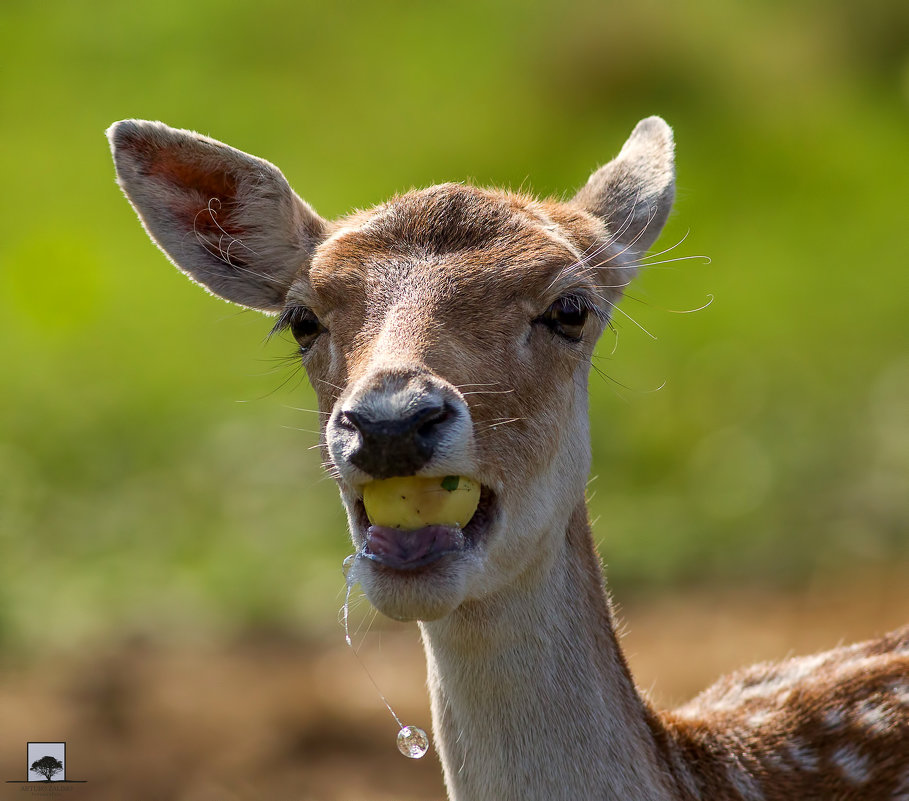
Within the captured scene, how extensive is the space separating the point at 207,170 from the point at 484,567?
206cm

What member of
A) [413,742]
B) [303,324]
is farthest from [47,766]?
[303,324]

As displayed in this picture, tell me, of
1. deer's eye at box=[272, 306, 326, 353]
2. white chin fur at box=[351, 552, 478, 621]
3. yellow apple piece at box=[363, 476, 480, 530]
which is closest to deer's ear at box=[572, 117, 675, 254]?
deer's eye at box=[272, 306, 326, 353]

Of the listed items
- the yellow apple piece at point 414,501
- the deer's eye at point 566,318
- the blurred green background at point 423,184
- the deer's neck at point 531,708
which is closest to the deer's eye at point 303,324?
the deer's eye at point 566,318

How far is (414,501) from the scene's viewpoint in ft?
12.5

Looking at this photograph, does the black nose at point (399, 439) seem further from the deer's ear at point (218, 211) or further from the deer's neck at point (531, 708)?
the deer's ear at point (218, 211)

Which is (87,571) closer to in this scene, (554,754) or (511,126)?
(554,754)

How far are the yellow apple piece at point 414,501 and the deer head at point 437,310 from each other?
0.15 ft

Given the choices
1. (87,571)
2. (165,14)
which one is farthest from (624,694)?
(165,14)

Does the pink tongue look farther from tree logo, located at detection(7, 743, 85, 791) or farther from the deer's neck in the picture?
tree logo, located at detection(7, 743, 85, 791)

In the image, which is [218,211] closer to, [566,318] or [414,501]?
[566,318]

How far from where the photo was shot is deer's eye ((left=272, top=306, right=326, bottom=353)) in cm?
462

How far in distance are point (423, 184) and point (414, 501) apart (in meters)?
11.8

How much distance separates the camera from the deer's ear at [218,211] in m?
4.99

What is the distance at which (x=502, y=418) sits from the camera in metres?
4.08
